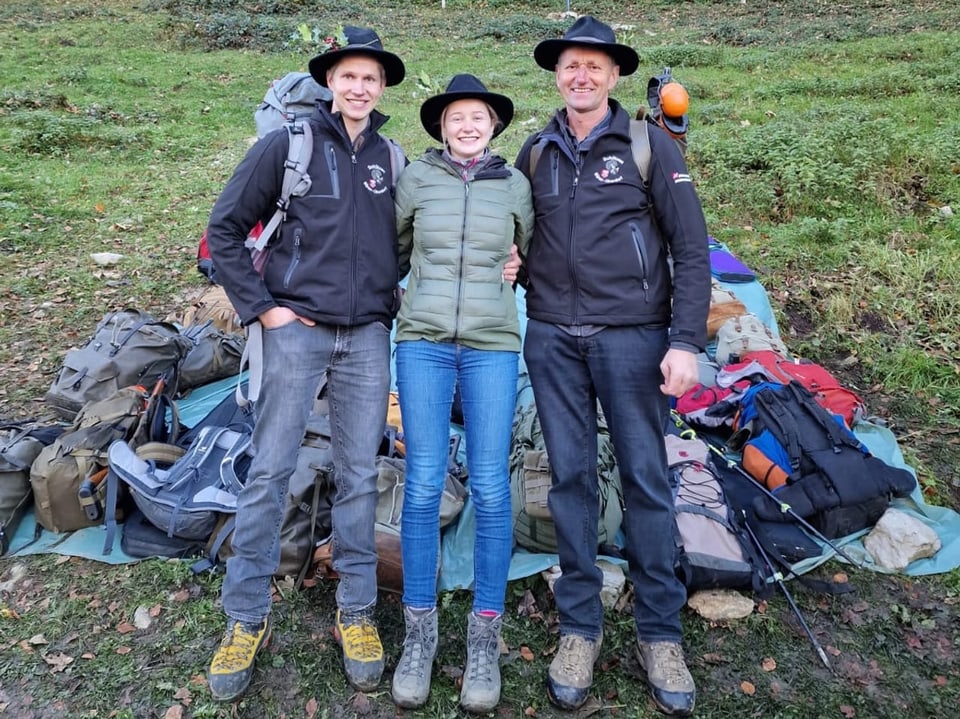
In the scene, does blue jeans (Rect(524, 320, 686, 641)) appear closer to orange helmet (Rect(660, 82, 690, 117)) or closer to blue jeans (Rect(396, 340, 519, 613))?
blue jeans (Rect(396, 340, 519, 613))

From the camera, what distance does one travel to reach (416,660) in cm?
318

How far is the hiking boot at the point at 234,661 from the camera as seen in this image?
10.3 feet

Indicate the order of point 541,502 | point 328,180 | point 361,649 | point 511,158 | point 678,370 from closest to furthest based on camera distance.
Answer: point 678,370 → point 328,180 → point 361,649 → point 541,502 → point 511,158

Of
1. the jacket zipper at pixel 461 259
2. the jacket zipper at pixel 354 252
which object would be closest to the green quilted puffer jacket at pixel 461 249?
the jacket zipper at pixel 461 259

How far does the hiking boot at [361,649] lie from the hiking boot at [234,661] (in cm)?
Answer: 39

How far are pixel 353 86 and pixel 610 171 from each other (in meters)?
1.10

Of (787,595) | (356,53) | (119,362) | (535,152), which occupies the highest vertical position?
(356,53)

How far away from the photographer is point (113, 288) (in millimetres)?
7668

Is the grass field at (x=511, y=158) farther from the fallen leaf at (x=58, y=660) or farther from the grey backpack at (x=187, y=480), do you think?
the grey backpack at (x=187, y=480)

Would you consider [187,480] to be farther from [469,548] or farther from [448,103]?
[448,103]

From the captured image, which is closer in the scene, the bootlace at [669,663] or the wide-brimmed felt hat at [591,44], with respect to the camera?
the wide-brimmed felt hat at [591,44]

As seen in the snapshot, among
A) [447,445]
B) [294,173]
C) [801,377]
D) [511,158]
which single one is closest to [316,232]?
[294,173]

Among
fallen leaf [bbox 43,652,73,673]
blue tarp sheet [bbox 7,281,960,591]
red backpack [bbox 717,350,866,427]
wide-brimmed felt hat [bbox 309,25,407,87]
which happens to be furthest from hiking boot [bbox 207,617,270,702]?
red backpack [bbox 717,350,866,427]

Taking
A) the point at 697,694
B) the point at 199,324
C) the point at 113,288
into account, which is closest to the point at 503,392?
the point at 697,694
